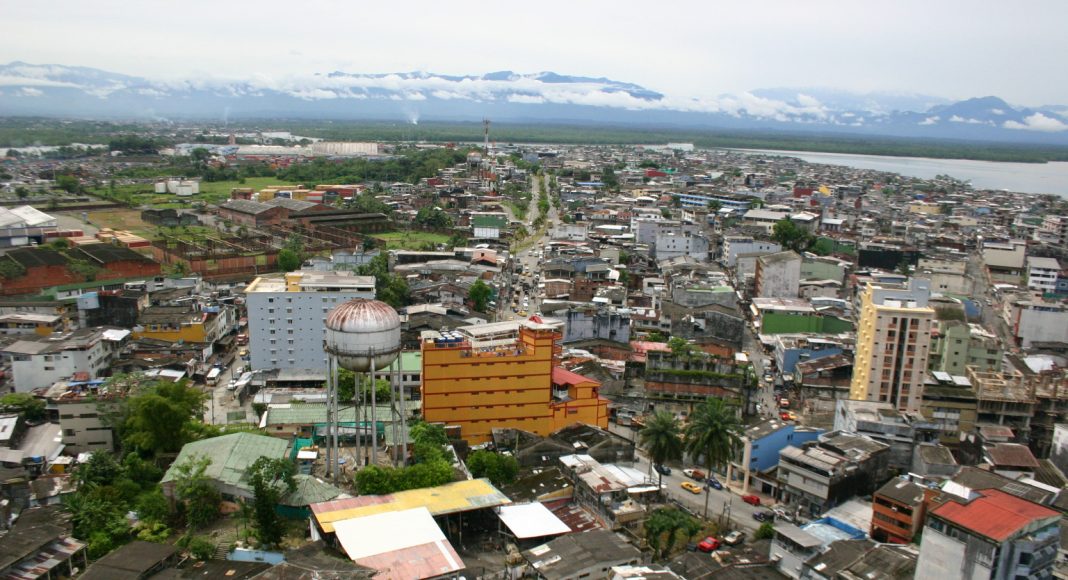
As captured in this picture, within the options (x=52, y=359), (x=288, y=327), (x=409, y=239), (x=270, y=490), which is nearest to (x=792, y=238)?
(x=409, y=239)

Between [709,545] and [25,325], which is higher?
[25,325]

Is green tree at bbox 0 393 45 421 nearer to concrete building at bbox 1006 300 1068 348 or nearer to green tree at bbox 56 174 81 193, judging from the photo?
concrete building at bbox 1006 300 1068 348

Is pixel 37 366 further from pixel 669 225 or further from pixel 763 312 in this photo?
pixel 669 225

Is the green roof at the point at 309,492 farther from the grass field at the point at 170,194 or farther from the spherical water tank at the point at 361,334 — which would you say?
the grass field at the point at 170,194

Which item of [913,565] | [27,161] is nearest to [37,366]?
[913,565]

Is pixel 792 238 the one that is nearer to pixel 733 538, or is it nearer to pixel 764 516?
pixel 764 516

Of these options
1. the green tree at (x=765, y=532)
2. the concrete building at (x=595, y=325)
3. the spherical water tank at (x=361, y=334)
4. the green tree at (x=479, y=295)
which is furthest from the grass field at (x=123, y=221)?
the green tree at (x=765, y=532)

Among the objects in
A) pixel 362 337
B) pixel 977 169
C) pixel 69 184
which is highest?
pixel 977 169

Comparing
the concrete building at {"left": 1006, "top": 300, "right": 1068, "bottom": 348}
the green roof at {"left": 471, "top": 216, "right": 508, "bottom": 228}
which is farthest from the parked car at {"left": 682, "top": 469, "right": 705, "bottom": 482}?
the green roof at {"left": 471, "top": 216, "right": 508, "bottom": 228}
